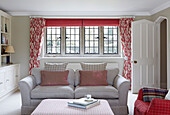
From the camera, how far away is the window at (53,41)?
21.4 ft

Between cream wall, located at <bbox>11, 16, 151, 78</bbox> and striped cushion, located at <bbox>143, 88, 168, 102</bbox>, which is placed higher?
cream wall, located at <bbox>11, 16, 151, 78</bbox>

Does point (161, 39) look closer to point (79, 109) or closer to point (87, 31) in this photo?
point (87, 31)

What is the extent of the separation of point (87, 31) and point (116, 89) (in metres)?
3.16

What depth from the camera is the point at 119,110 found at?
368cm

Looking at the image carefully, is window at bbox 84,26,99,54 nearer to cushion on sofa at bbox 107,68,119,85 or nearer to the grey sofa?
cushion on sofa at bbox 107,68,119,85

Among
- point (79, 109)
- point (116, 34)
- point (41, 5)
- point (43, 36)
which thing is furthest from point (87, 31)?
point (79, 109)

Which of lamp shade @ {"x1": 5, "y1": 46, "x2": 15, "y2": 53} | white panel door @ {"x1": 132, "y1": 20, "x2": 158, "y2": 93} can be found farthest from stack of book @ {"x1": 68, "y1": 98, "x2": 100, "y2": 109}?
lamp shade @ {"x1": 5, "y1": 46, "x2": 15, "y2": 53}

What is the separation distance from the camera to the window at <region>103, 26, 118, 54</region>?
6.56m

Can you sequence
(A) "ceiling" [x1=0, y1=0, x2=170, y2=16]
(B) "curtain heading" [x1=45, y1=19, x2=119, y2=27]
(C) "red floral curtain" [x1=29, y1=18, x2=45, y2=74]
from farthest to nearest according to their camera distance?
(B) "curtain heading" [x1=45, y1=19, x2=119, y2=27], (C) "red floral curtain" [x1=29, y1=18, x2=45, y2=74], (A) "ceiling" [x1=0, y1=0, x2=170, y2=16]

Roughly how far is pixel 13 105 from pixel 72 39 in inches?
119

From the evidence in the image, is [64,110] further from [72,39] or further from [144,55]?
[72,39]

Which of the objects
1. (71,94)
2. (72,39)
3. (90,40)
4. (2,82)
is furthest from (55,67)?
(90,40)

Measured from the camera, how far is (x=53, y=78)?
4.17 metres

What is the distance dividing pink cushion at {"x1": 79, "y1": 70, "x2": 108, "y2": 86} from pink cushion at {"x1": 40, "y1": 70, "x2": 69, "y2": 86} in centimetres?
37
